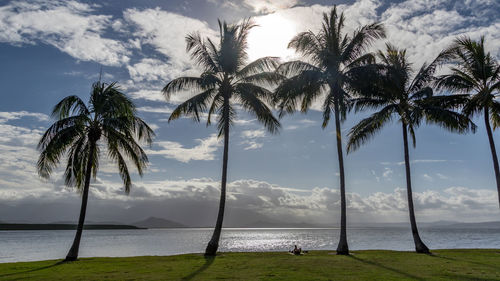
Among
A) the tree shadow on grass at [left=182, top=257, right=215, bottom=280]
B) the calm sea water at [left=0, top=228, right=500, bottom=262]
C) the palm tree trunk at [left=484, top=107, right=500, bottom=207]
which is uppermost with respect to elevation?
the palm tree trunk at [left=484, top=107, right=500, bottom=207]

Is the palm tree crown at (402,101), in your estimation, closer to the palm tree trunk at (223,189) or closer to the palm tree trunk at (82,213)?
the palm tree trunk at (223,189)

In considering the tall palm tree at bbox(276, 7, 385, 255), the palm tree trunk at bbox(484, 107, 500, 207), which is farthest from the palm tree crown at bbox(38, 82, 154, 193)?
the palm tree trunk at bbox(484, 107, 500, 207)

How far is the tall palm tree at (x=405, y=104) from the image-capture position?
22359 mm

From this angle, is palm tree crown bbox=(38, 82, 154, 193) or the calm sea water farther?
the calm sea water

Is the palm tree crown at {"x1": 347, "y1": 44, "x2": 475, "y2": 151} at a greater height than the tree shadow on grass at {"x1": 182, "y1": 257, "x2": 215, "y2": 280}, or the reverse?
the palm tree crown at {"x1": 347, "y1": 44, "x2": 475, "y2": 151}

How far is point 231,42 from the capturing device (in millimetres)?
24000

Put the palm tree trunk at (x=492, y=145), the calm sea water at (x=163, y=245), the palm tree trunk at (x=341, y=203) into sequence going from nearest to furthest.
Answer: the palm tree trunk at (x=341, y=203)
the palm tree trunk at (x=492, y=145)
the calm sea water at (x=163, y=245)

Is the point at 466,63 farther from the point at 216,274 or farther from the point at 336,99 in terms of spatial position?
the point at 216,274

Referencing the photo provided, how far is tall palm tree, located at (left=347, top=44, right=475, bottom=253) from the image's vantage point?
2236cm

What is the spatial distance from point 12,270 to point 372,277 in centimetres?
1469

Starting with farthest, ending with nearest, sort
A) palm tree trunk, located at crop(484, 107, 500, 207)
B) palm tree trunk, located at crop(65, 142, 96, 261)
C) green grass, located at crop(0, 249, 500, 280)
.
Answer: palm tree trunk, located at crop(484, 107, 500, 207)
palm tree trunk, located at crop(65, 142, 96, 261)
green grass, located at crop(0, 249, 500, 280)

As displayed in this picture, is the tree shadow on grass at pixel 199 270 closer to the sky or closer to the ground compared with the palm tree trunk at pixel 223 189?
closer to the ground

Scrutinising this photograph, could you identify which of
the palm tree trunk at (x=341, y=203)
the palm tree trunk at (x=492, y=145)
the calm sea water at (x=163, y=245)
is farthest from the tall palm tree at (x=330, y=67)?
the calm sea water at (x=163, y=245)

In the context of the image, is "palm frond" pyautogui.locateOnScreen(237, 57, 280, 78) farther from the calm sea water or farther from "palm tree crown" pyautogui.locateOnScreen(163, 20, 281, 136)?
the calm sea water
